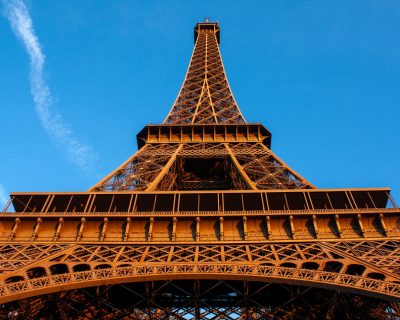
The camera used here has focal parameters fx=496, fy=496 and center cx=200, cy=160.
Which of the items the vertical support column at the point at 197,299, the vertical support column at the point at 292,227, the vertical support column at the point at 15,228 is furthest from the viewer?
the vertical support column at the point at 15,228

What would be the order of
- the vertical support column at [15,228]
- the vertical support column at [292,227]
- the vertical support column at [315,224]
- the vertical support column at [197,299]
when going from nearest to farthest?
the vertical support column at [197,299], the vertical support column at [292,227], the vertical support column at [315,224], the vertical support column at [15,228]

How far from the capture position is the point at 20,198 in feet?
73.0

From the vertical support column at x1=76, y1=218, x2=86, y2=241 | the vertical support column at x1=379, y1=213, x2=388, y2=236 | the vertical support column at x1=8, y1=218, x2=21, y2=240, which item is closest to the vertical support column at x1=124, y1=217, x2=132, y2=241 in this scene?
the vertical support column at x1=76, y1=218, x2=86, y2=241

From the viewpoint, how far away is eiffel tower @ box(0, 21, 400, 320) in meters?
16.1

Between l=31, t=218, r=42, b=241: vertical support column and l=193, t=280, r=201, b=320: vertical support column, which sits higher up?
l=31, t=218, r=42, b=241: vertical support column

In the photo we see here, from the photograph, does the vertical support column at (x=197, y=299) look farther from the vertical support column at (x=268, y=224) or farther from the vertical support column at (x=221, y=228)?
the vertical support column at (x=268, y=224)

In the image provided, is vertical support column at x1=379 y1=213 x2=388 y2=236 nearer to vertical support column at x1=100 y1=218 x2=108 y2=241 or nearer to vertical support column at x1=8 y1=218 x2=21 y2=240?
vertical support column at x1=100 y1=218 x2=108 y2=241

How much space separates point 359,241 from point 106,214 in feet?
33.3

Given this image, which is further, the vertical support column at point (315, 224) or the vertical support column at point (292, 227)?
the vertical support column at point (315, 224)

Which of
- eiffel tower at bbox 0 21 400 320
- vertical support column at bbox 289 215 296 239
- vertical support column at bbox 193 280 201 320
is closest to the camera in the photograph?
eiffel tower at bbox 0 21 400 320

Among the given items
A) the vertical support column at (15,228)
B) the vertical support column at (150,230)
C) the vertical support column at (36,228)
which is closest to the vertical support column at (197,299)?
the vertical support column at (150,230)

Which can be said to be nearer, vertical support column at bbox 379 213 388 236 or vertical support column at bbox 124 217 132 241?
vertical support column at bbox 379 213 388 236

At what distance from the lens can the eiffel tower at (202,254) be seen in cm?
1611

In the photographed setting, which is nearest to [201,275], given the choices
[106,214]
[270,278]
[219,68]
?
[270,278]
